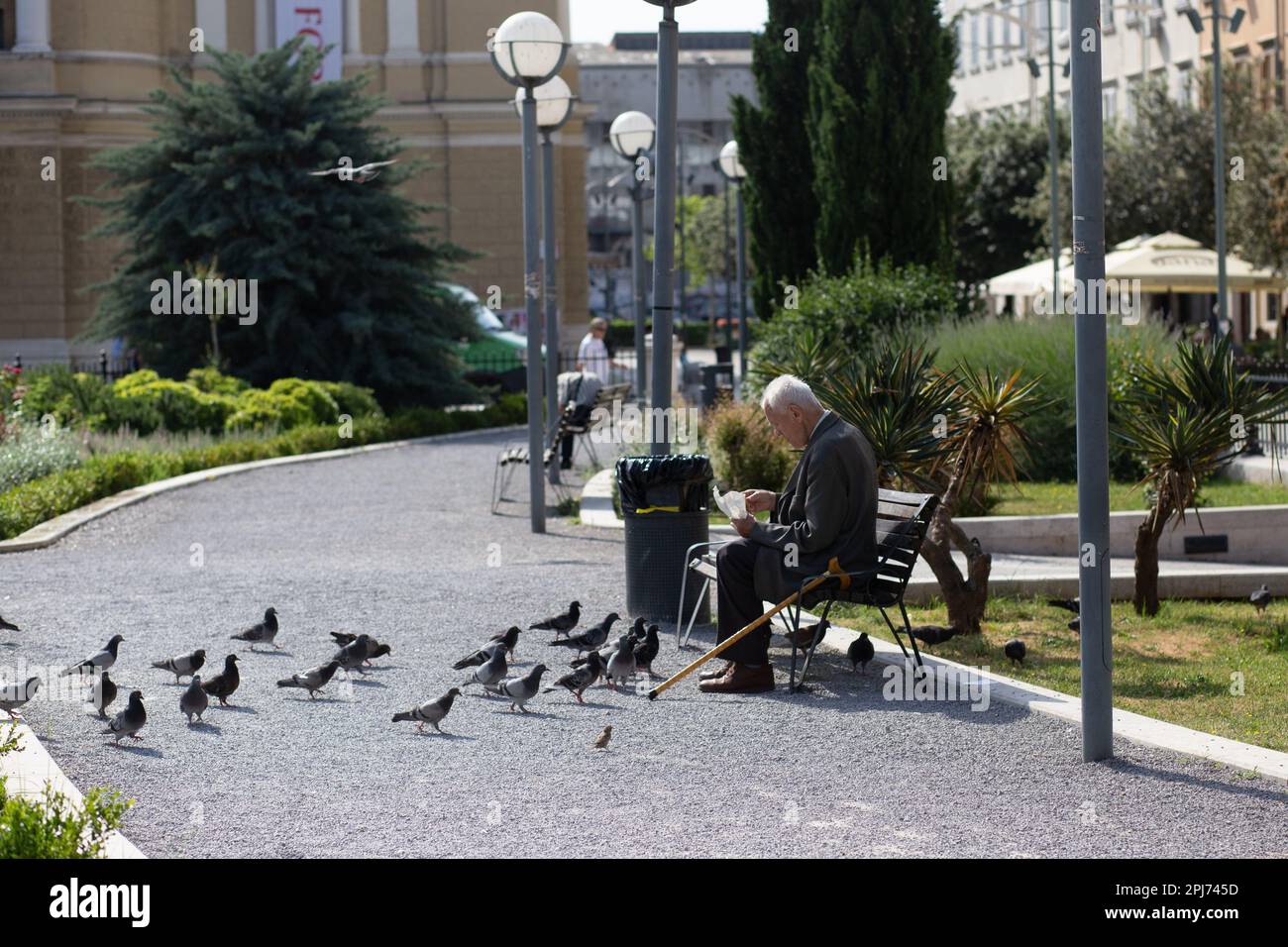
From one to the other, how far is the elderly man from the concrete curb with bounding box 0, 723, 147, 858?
308cm

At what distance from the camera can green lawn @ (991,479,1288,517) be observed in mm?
16000

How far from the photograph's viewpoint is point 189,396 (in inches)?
1016

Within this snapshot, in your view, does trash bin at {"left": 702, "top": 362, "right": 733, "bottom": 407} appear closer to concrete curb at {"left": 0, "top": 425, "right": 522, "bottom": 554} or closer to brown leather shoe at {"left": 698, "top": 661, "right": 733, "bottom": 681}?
concrete curb at {"left": 0, "top": 425, "right": 522, "bottom": 554}

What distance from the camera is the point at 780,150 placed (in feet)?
91.7

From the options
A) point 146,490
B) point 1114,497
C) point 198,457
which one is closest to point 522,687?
point 1114,497

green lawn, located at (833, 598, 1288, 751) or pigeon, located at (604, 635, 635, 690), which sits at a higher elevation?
pigeon, located at (604, 635, 635, 690)

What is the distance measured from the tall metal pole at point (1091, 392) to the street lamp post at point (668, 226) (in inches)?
176

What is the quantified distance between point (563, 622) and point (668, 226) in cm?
249

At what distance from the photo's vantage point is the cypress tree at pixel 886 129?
24297mm

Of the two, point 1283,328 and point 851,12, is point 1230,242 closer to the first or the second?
point 1283,328

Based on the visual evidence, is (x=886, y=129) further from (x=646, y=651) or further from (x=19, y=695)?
(x=19, y=695)

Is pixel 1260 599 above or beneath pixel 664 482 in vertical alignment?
beneath

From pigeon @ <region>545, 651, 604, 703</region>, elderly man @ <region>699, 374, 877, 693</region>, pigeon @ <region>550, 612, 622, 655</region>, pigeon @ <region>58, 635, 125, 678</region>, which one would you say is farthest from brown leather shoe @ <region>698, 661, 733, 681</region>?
pigeon @ <region>58, 635, 125, 678</region>
